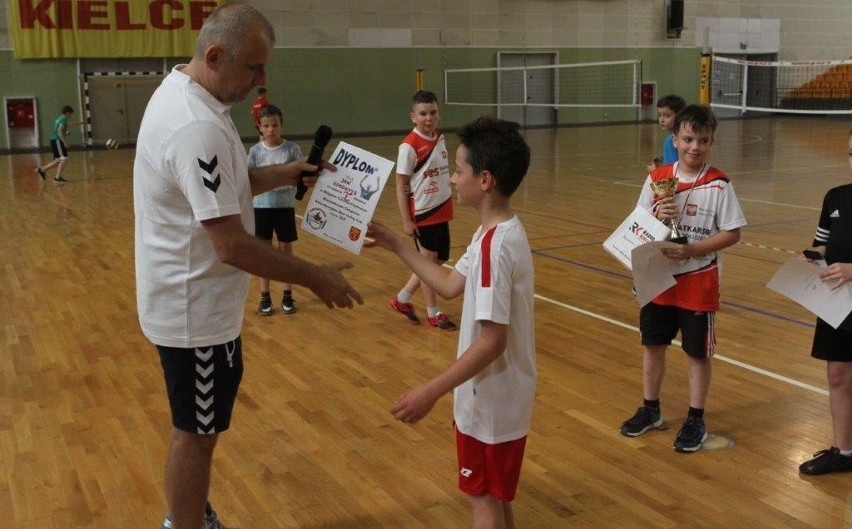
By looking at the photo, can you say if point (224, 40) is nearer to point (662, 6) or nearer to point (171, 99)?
point (171, 99)

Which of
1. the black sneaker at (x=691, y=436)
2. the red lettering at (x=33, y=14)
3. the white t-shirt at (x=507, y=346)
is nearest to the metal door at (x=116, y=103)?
the red lettering at (x=33, y=14)

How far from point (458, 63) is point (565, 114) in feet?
14.2

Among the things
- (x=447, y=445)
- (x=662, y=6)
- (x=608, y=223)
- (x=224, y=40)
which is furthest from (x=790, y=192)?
(x=662, y=6)

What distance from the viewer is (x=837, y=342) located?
11.9 ft

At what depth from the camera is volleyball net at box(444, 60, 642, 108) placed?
2734 centimetres

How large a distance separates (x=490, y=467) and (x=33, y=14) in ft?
75.2

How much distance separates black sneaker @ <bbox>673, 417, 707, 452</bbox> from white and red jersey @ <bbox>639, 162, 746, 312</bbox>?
0.59 metres

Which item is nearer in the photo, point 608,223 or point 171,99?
point 171,99

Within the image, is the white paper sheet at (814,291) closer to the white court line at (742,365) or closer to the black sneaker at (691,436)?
the black sneaker at (691,436)

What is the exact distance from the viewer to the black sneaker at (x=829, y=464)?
3787 mm

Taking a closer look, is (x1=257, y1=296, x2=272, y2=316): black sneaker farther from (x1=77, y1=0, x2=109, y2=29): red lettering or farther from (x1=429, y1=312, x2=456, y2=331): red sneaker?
(x1=77, y1=0, x2=109, y2=29): red lettering

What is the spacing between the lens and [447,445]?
420cm

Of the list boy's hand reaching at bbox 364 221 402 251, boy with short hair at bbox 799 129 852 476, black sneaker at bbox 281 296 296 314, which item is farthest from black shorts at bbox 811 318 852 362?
black sneaker at bbox 281 296 296 314

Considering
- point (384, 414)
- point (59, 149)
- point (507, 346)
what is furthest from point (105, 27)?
point (507, 346)
